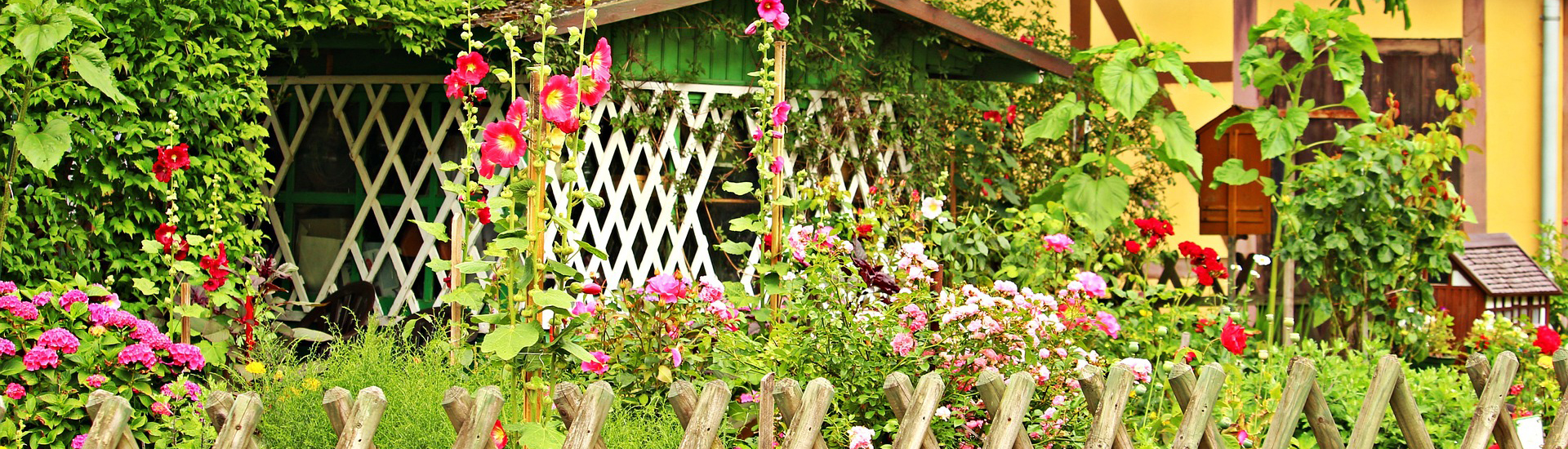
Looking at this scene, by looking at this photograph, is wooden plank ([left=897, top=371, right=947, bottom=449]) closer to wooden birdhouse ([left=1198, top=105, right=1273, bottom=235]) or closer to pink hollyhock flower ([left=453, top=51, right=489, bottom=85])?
pink hollyhock flower ([left=453, top=51, right=489, bottom=85])

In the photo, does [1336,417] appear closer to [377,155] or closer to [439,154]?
[439,154]

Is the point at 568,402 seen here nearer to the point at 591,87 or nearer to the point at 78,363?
the point at 591,87

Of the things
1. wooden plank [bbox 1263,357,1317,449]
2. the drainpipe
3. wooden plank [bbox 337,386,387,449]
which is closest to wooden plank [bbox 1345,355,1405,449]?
wooden plank [bbox 1263,357,1317,449]

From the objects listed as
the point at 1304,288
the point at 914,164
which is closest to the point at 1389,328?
the point at 914,164

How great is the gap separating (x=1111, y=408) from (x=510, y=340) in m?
1.07

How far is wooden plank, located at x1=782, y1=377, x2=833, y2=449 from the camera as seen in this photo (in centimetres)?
212

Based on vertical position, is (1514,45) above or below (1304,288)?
above

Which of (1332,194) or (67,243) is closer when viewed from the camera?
(67,243)

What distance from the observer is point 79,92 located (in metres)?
3.39

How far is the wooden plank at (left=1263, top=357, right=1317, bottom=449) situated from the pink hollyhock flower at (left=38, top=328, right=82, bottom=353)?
2.67 m

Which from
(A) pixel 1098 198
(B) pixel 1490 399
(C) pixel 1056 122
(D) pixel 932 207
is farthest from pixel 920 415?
(C) pixel 1056 122

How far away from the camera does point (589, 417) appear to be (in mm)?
2027

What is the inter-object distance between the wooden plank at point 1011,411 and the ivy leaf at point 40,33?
6.74 feet

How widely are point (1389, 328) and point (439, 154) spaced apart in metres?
3.79
